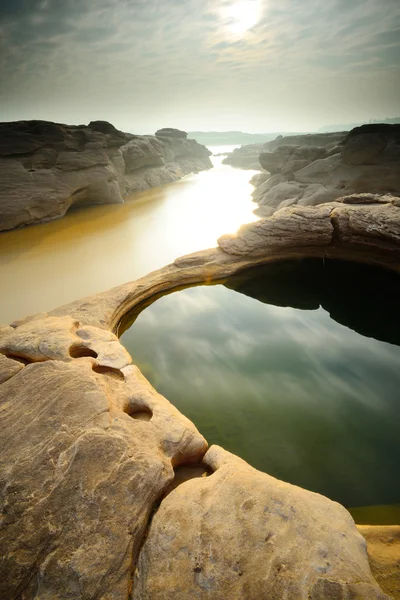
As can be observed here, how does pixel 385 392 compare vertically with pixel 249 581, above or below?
below

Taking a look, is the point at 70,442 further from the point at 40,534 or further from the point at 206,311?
the point at 206,311

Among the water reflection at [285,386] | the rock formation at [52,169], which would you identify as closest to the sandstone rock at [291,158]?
the rock formation at [52,169]

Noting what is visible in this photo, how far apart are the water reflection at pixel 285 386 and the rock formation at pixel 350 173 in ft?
38.9

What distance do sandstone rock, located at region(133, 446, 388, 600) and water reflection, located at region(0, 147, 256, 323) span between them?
22.7 feet

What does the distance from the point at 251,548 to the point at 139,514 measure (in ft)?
2.99

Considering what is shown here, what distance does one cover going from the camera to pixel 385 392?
4.83 metres

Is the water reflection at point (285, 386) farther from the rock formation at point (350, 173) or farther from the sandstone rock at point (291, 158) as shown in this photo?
the sandstone rock at point (291, 158)

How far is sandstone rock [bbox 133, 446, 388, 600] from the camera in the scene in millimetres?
1852

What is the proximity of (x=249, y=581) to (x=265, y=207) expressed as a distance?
60.6 ft

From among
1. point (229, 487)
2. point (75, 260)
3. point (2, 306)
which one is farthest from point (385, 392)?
point (75, 260)

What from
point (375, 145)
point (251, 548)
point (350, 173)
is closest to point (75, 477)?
point (251, 548)

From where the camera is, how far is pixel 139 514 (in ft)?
7.43

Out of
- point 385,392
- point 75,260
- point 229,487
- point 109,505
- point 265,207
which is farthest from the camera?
point 265,207

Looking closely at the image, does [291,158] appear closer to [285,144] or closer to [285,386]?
[285,144]
